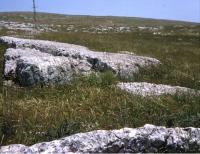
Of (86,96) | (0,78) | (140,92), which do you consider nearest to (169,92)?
(140,92)

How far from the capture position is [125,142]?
5.23 meters

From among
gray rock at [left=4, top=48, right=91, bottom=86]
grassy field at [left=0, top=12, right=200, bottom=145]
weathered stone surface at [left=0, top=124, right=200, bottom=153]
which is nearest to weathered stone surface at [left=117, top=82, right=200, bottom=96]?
grassy field at [left=0, top=12, right=200, bottom=145]

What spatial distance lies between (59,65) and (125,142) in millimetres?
6267

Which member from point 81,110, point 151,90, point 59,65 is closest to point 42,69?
point 59,65

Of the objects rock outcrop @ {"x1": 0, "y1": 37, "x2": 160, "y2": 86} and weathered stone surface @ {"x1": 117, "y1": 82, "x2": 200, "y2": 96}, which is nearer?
weathered stone surface @ {"x1": 117, "y1": 82, "x2": 200, "y2": 96}

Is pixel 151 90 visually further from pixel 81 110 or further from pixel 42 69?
pixel 42 69

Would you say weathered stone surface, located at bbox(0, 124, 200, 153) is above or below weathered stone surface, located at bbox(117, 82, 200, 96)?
above

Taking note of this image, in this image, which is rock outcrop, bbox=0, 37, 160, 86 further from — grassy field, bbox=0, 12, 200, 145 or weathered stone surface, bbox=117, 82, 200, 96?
weathered stone surface, bbox=117, 82, 200, 96

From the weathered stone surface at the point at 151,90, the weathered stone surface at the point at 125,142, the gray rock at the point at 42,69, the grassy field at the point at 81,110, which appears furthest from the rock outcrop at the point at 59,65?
the weathered stone surface at the point at 125,142

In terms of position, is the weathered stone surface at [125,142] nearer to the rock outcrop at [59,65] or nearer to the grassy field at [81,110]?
the grassy field at [81,110]

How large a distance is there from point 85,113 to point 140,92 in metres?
2.07

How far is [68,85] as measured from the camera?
33.1 feet

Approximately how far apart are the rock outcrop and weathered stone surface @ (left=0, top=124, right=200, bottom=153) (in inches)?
214

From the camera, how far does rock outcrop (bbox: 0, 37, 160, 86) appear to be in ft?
35.3
